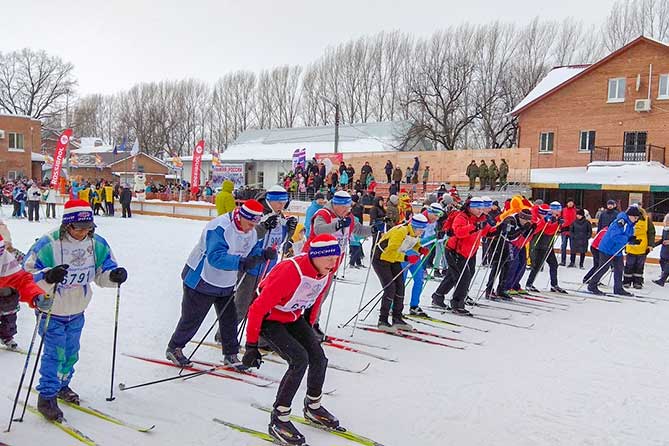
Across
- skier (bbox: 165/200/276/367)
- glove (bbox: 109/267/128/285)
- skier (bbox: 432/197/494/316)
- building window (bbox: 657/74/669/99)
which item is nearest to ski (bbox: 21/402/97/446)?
glove (bbox: 109/267/128/285)

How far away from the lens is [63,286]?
4.07m

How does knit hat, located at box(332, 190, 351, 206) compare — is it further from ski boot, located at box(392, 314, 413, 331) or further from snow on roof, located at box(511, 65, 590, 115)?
snow on roof, located at box(511, 65, 590, 115)

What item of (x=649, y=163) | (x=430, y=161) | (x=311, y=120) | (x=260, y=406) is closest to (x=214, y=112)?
(x=311, y=120)

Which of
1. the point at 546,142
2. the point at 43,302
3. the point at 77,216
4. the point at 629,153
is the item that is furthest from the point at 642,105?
the point at 43,302

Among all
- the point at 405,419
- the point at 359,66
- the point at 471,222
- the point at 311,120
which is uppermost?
the point at 359,66

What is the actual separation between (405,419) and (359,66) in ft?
156

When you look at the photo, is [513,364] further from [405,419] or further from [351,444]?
[351,444]

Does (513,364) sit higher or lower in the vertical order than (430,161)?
lower

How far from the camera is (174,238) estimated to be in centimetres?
1692

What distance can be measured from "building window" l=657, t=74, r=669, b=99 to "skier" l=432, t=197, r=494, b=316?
75.7ft

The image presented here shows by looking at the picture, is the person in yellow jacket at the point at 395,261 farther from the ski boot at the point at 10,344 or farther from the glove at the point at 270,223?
the ski boot at the point at 10,344

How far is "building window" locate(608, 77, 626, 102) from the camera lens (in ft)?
Result: 91.0

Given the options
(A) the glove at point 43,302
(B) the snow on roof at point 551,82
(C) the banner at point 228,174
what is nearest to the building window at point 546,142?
(B) the snow on roof at point 551,82

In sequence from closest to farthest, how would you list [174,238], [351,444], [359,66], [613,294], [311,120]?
[351,444] < [613,294] < [174,238] < [359,66] < [311,120]
